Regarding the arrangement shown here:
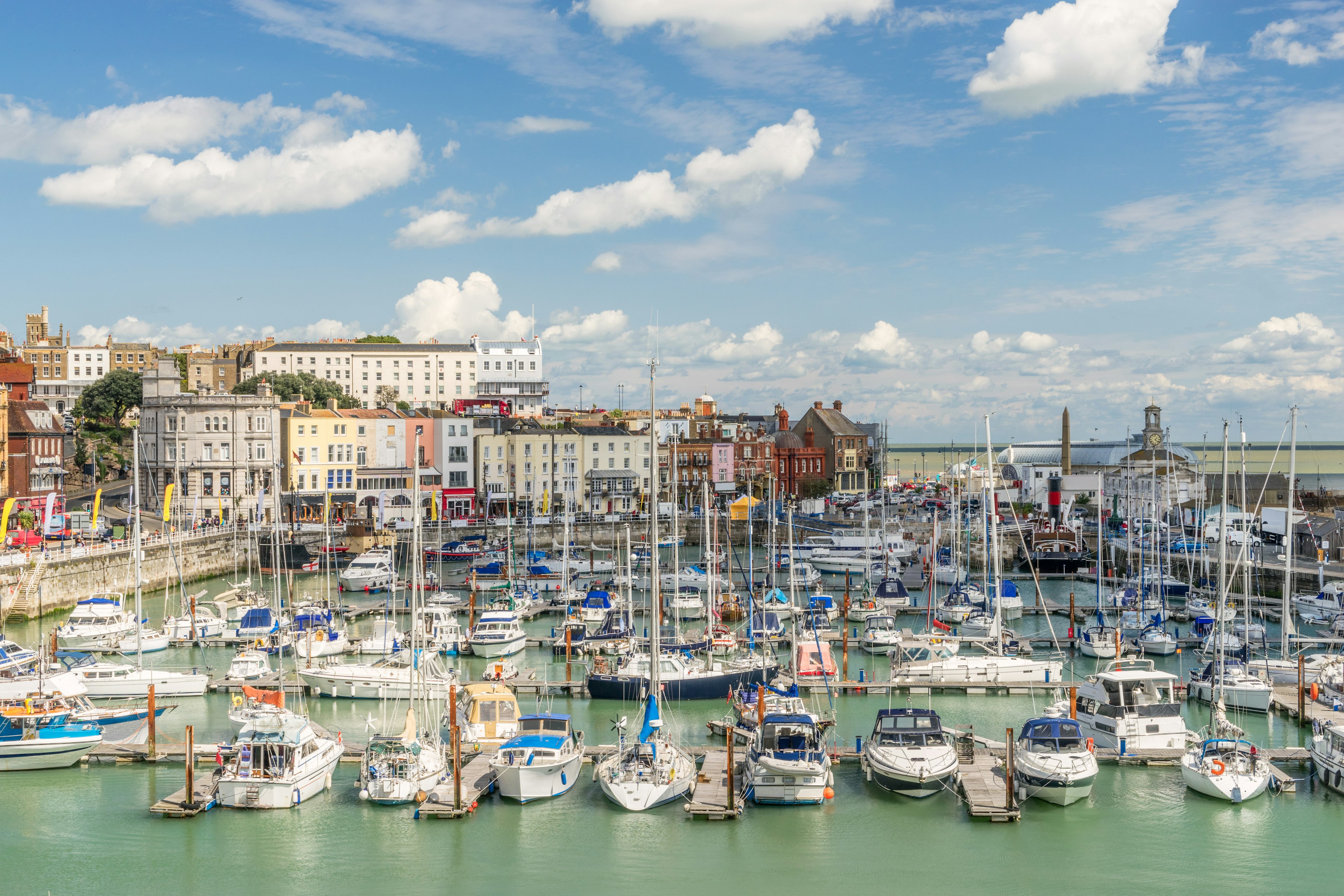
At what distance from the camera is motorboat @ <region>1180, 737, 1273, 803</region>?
27.5m

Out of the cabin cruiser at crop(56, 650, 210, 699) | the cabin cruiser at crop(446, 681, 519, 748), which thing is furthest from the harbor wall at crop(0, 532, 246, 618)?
the cabin cruiser at crop(446, 681, 519, 748)

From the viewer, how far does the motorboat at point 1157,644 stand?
46875 mm

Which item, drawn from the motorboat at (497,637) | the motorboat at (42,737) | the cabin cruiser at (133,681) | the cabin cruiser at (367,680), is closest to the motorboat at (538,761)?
the cabin cruiser at (367,680)

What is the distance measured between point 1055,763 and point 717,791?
7.53m

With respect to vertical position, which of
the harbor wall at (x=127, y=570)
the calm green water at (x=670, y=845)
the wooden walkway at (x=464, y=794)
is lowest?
the calm green water at (x=670, y=845)

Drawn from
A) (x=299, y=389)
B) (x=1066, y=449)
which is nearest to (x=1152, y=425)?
(x=1066, y=449)

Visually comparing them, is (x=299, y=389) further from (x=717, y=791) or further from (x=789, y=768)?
(x=789, y=768)

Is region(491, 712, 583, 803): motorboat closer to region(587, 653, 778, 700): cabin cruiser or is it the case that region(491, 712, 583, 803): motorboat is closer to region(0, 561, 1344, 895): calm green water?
region(0, 561, 1344, 895): calm green water

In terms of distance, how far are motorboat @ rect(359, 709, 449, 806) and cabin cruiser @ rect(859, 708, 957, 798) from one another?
9874mm

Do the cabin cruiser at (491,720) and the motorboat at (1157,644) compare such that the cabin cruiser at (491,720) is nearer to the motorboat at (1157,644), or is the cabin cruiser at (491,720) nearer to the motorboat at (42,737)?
the motorboat at (42,737)

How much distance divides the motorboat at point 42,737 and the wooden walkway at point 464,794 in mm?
9610

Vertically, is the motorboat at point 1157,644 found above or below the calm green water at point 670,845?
above

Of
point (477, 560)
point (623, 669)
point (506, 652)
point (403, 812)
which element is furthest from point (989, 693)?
point (477, 560)

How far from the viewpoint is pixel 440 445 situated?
3861 inches
